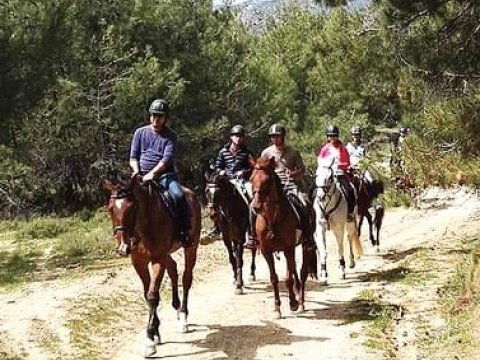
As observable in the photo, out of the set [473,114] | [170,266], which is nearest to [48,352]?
[170,266]

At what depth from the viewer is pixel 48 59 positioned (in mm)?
15711

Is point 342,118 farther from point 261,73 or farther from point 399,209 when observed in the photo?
point 399,209

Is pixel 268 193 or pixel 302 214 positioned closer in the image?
pixel 268 193

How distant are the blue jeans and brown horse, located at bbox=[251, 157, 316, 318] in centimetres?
89

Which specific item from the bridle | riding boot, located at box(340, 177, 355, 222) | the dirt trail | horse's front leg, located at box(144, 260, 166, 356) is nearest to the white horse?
riding boot, located at box(340, 177, 355, 222)

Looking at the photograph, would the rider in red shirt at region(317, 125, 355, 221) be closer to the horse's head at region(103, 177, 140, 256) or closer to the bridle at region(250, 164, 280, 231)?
Answer: the bridle at region(250, 164, 280, 231)

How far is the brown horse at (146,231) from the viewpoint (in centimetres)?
714

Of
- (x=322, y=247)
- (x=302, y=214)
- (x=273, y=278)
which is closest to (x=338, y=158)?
(x=322, y=247)

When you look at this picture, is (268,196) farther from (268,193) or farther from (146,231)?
(146,231)

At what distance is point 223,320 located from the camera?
9.20 meters

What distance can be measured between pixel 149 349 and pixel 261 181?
2.37 metres

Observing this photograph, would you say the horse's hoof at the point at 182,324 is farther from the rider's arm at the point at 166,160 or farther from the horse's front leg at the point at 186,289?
the rider's arm at the point at 166,160

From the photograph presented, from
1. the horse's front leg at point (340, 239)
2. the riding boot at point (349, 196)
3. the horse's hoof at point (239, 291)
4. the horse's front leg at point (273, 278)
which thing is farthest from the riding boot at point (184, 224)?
the riding boot at point (349, 196)

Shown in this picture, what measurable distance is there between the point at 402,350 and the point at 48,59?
431 inches
